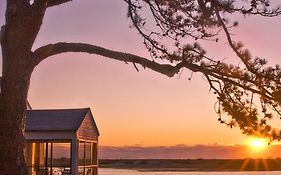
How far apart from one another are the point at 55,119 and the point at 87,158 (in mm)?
2568

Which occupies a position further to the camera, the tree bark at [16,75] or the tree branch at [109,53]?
the tree branch at [109,53]

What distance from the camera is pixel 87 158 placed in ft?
75.9

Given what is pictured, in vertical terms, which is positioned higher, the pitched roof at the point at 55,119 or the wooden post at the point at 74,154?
the pitched roof at the point at 55,119

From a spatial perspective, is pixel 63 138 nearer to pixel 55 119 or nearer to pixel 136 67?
pixel 55 119

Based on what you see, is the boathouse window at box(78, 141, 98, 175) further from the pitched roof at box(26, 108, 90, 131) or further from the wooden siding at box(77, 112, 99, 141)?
the pitched roof at box(26, 108, 90, 131)

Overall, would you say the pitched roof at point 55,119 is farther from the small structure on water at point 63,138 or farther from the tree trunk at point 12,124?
the tree trunk at point 12,124

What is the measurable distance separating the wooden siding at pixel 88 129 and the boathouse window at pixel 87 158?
25cm

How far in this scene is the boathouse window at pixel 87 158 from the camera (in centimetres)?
2184

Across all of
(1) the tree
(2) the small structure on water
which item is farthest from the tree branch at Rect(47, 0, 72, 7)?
(2) the small structure on water

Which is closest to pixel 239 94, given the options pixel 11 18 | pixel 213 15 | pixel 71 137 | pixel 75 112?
pixel 213 15

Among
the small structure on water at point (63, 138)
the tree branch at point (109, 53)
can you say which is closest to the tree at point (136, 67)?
the tree branch at point (109, 53)

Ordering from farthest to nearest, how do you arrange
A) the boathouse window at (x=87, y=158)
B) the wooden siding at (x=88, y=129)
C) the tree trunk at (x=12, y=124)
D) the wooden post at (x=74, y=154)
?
1. the boathouse window at (x=87, y=158)
2. the wooden siding at (x=88, y=129)
3. the wooden post at (x=74, y=154)
4. the tree trunk at (x=12, y=124)

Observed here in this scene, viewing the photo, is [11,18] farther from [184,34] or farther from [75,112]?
[75,112]

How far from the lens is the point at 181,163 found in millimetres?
118562
